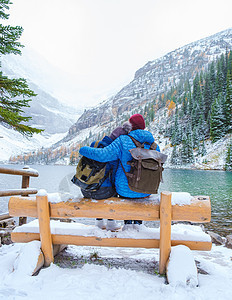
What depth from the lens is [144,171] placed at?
286 centimetres

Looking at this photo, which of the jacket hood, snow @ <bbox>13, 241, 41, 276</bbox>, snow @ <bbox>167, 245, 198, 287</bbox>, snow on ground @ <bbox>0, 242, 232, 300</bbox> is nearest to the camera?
snow on ground @ <bbox>0, 242, 232, 300</bbox>

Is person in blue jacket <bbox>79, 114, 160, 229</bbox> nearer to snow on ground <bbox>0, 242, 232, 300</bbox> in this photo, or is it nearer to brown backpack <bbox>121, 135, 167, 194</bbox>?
brown backpack <bbox>121, 135, 167, 194</bbox>

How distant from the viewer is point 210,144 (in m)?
59.2

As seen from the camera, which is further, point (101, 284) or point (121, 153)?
point (121, 153)

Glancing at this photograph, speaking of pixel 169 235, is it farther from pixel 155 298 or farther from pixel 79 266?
pixel 79 266

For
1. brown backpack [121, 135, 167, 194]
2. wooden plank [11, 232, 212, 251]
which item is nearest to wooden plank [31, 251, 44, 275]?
wooden plank [11, 232, 212, 251]

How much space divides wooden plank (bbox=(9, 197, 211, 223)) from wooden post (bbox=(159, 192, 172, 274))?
0.09 meters

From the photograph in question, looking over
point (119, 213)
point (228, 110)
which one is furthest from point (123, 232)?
point (228, 110)

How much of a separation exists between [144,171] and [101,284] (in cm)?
165

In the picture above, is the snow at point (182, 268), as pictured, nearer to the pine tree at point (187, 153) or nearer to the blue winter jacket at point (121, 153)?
the blue winter jacket at point (121, 153)

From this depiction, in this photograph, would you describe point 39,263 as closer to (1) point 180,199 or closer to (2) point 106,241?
(2) point 106,241

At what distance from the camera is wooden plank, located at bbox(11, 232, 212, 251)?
116 inches

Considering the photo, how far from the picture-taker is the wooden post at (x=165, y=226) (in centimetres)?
276

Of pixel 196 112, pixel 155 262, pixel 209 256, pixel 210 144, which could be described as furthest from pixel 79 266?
pixel 196 112
